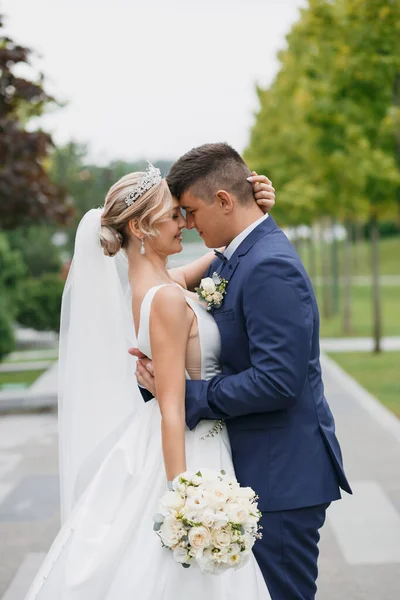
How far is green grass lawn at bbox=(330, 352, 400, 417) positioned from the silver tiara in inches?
326

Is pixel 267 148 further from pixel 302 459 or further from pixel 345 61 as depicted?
pixel 302 459

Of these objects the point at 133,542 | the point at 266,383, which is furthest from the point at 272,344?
the point at 133,542

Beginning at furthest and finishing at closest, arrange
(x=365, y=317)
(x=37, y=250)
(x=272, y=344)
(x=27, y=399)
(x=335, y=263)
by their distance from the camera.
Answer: (x=37, y=250) < (x=365, y=317) < (x=335, y=263) < (x=27, y=399) < (x=272, y=344)

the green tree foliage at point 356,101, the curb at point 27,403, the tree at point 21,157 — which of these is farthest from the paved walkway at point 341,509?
the green tree foliage at point 356,101

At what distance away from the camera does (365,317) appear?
28.0 m

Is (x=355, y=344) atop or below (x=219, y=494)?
below

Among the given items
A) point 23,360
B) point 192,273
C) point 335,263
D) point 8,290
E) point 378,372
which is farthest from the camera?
point 335,263

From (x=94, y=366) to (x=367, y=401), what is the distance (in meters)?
8.64

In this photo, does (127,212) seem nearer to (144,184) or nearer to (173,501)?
(144,184)

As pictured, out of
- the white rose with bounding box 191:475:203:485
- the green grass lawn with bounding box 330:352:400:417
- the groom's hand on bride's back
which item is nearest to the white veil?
the groom's hand on bride's back

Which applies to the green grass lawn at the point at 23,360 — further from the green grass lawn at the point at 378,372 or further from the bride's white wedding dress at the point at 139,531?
the bride's white wedding dress at the point at 139,531

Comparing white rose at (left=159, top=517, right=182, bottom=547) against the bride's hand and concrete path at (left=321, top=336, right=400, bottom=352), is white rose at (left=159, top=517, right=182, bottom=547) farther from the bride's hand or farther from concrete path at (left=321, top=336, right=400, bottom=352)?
concrete path at (left=321, top=336, right=400, bottom=352)

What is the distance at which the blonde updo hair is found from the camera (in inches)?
139

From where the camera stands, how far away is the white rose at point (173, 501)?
9.89 feet
